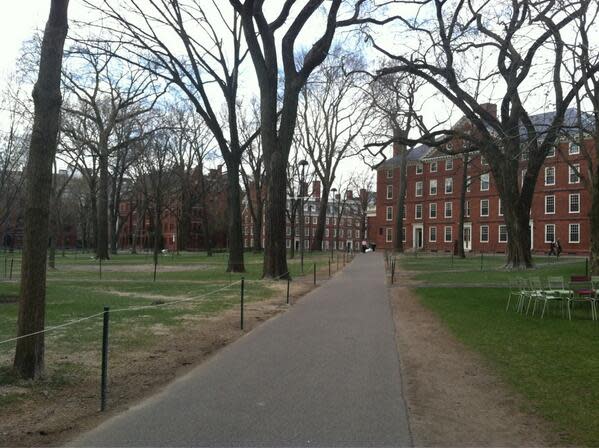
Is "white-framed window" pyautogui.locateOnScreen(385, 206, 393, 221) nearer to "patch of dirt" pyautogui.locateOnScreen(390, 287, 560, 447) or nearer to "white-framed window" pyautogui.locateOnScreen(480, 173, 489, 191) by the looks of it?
"white-framed window" pyautogui.locateOnScreen(480, 173, 489, 191)

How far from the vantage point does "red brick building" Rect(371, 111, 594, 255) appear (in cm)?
6119

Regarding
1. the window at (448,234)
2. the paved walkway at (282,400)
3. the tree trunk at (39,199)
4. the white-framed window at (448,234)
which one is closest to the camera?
the paved walkway at (282,400)

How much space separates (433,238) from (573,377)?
7102 centimetres

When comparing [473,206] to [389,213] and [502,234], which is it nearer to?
[502,234]

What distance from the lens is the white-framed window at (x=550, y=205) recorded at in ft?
208

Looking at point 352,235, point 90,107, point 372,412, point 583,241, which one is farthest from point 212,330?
point 352,235

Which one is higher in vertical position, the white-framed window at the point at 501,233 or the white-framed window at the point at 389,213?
the white-framed window at the point at 389,213

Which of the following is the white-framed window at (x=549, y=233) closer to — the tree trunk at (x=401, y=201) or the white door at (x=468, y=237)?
the white door at (x=468, y=237)

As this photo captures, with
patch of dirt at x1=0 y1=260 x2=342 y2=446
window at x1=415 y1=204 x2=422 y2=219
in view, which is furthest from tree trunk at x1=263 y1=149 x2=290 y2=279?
window at x1=415 y1=204 x2=422 y2=219

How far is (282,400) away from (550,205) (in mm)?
63675

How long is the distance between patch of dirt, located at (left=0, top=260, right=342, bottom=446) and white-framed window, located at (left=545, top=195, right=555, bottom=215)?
58.2m

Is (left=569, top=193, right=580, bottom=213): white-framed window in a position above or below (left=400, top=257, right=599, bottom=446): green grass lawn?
above

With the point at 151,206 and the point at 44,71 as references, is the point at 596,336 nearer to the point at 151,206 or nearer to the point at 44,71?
the point at 44,71

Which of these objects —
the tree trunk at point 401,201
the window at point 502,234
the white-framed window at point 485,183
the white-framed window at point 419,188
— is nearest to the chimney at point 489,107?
the tree trunk at point 401,201
